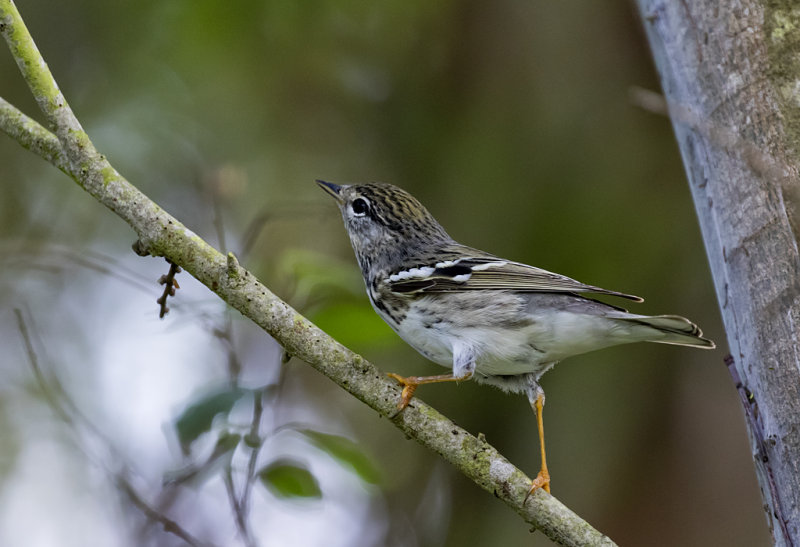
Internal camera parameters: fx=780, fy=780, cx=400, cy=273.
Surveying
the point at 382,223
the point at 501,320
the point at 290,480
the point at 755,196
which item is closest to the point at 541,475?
the point at 501,320

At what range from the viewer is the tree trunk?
8.23 feet

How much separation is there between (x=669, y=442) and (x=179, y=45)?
5.25 meters

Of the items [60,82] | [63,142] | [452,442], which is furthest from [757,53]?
[60,82]

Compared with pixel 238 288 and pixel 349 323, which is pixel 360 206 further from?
pixel 238 288

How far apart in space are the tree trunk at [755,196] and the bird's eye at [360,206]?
1.97m

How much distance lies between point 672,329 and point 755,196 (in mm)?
654

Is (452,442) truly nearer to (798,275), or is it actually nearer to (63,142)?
(798,275)

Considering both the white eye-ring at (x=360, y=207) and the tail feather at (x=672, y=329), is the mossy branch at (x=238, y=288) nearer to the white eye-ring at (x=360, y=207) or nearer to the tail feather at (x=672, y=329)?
the tail feather at (x=672, y=329)

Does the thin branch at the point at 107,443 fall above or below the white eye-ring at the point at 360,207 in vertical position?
below

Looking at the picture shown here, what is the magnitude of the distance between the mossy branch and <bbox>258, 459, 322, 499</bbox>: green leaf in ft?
1.56

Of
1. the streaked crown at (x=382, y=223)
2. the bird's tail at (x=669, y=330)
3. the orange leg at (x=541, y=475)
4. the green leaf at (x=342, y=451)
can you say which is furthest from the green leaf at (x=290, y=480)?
the streaked crown at (x=382, y=223)

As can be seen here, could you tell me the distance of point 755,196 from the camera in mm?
2717

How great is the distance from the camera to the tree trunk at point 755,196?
251 centimetres

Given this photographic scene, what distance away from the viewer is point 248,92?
24.2ft
